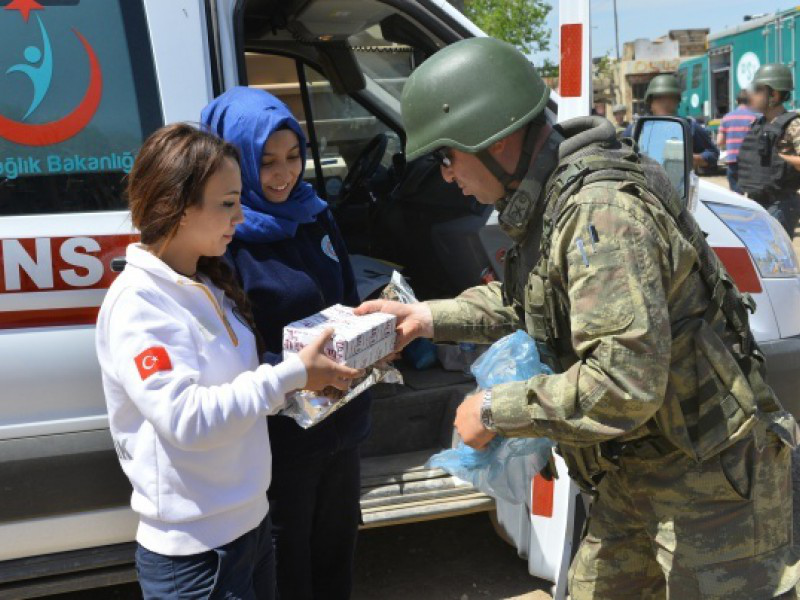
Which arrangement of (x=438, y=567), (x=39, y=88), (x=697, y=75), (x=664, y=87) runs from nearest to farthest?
(x=39, y=88), (x=438, y=567), (x=664, y=87), (x=697, y=75)

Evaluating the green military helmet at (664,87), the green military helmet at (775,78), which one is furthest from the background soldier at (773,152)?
the green military helmet at (664,87)

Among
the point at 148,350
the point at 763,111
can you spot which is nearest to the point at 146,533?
the point at 148,350

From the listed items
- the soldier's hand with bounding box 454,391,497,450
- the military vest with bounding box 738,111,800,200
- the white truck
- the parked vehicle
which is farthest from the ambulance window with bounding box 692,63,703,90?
the soldier's hand with bounding box 454,391,497,450

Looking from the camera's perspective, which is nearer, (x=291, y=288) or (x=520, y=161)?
(x=520, y=161)

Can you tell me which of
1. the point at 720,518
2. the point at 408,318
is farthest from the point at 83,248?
the point at 720,518

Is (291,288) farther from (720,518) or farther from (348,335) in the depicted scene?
(720,518)

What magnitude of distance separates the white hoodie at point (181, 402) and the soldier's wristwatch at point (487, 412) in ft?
1.27

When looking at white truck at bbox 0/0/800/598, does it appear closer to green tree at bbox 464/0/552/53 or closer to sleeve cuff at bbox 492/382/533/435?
sleeve cuff at bbox 492/382/533/435

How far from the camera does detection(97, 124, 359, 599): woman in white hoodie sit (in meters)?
1.79

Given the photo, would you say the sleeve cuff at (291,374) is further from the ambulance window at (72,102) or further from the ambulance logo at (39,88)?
the ambulance logo at (39,88)

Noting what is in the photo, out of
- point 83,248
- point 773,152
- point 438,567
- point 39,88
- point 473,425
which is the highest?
point 39,88

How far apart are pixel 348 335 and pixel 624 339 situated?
601 mm

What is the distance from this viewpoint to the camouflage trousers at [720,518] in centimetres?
202

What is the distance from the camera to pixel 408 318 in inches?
96.0
